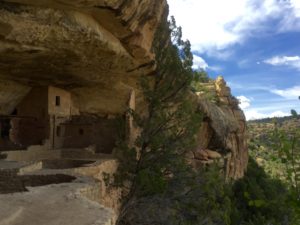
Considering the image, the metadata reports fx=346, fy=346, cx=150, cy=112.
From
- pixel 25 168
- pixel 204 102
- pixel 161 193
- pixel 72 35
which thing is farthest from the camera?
pixel 204 102

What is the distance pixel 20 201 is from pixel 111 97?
33.5 ft

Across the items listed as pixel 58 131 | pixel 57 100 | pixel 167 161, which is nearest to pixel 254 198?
pixel 167 161

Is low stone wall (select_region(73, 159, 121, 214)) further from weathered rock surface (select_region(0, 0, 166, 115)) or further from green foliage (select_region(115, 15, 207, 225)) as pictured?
weathered rock surface (select_region(0, 0, 166, 115))

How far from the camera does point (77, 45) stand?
9766 mm

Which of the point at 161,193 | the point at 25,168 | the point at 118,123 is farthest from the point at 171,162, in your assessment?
the point at 25,168

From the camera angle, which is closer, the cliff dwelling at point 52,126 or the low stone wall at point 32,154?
the low stone wall at point 32,154

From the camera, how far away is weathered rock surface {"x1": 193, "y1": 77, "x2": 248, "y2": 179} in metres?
20.3

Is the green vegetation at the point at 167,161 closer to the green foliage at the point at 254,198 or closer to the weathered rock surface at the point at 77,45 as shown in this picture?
the weathered rock surface at the point at 77,45

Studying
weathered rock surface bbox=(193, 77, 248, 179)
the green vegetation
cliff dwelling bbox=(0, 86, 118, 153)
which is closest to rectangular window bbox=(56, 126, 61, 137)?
cliff dwelling bbox=(0, 86, 118, 153)

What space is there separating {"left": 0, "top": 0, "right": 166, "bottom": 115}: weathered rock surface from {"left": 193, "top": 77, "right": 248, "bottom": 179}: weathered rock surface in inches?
289

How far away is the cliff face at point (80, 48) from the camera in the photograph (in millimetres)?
8258

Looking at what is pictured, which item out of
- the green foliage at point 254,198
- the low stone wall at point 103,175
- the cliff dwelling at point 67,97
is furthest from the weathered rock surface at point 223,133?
the low stone wall at point 103,175

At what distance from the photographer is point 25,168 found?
7.11 metres

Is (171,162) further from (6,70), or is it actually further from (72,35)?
(6,70)
